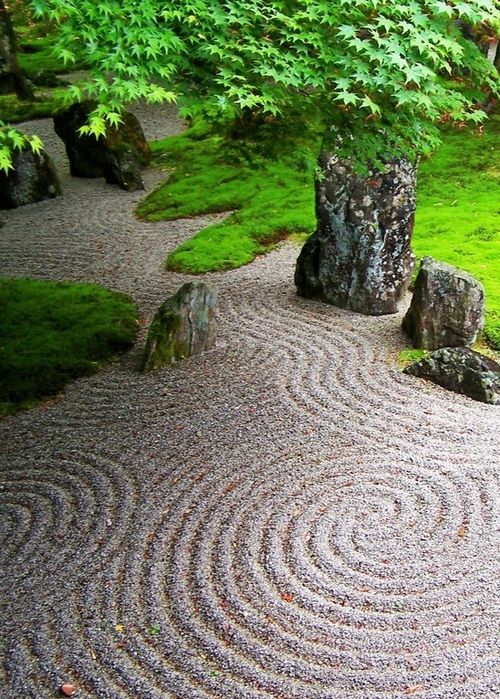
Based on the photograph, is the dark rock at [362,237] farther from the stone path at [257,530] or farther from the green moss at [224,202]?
→ the green moss at [224,202]

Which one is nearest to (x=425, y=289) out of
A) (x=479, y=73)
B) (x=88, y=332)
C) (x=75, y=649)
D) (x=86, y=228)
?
(x=479, y=73)

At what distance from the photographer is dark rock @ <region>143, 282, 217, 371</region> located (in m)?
9.23

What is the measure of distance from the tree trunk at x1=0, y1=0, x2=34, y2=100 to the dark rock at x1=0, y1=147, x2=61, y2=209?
6.04 m

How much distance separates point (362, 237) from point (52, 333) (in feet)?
15.1

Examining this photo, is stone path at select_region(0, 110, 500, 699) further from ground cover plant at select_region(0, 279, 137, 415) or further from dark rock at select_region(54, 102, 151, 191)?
dark rock at select_region(54, 102, 151, 191)

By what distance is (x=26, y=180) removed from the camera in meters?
17.0

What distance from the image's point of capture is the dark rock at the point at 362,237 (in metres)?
10.1

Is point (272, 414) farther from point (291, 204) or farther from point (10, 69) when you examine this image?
point (10, 69)

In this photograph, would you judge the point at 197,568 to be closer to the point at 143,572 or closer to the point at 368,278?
the point at 143,572

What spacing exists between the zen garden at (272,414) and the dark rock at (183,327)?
0.11 ft

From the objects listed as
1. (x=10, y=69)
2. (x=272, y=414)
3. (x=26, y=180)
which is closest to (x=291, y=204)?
(x=26, y=180)

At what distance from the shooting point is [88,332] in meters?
10.3

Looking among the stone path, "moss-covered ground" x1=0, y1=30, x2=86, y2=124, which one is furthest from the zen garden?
"moss-covered ground" x1=0, y1=30, x2=86, y2=124

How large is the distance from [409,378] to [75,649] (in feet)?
16.6
